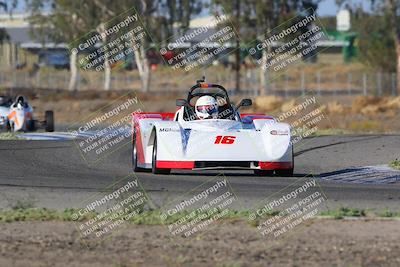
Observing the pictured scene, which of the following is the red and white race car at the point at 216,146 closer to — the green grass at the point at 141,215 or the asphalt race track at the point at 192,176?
the asphalt race track at the point at 192,176

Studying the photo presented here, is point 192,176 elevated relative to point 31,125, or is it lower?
elevated

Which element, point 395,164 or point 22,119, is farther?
point 22,119

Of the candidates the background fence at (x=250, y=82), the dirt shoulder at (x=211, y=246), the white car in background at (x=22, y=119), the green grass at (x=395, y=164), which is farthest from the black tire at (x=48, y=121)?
the background fence at (x=250, y=82)

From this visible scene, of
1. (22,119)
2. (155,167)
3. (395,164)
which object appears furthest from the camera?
(22,119)

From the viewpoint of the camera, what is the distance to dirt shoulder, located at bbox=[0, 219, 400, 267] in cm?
1061

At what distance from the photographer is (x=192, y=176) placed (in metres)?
19.2

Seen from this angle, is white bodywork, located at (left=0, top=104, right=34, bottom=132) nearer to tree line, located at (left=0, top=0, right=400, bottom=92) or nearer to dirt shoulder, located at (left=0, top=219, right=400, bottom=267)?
dirt shoulder, located at (left=0, top=219, right=400, bottom=267)

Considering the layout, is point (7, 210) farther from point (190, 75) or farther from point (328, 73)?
point (328, 73)

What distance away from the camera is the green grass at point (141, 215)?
508 inches

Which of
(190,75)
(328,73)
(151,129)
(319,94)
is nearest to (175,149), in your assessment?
(151,129)

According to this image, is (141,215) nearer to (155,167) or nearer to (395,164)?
(155,167)

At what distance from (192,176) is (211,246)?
782 centimetres

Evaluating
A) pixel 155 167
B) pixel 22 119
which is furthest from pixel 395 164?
pixel 22 119

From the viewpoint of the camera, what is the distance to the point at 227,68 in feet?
324
